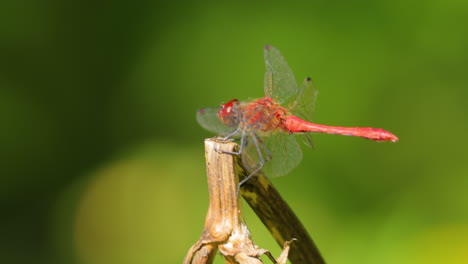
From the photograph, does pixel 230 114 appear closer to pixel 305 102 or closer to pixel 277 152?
pixel 277 152

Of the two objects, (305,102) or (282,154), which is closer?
(282,154)

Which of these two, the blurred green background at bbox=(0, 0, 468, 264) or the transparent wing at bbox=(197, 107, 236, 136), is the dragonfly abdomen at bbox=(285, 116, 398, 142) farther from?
the blurred green background at bbox=(0, 0, 468, 264)

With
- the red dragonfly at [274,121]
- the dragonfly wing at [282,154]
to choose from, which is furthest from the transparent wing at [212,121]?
the dragonfly wing at [282,154]

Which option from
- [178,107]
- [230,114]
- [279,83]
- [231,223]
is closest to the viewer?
[231,223]

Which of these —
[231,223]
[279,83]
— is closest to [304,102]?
[279,83]

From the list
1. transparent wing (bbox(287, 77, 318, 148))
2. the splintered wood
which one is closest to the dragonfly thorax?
transparent wing (bbox(287, 77, 318, 148))

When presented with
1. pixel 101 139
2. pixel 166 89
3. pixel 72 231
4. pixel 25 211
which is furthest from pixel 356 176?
pixel 25 211

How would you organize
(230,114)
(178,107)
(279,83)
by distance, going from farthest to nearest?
(178,107)
(279,83)
(230,114)
